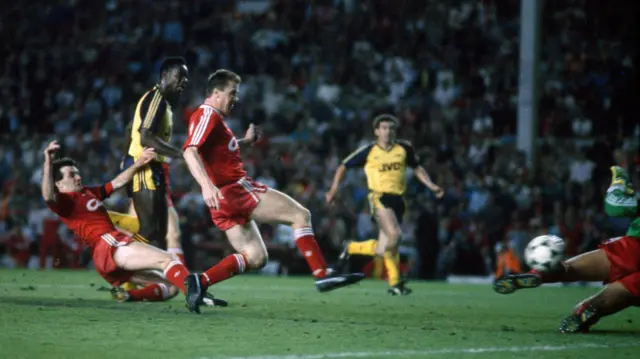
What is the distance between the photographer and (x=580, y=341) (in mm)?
7387

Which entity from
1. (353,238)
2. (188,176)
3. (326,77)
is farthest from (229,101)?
(326,77)

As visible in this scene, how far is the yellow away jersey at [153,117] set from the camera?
410 inches

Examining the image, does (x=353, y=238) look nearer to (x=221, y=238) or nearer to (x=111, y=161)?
(x=221, y=238)

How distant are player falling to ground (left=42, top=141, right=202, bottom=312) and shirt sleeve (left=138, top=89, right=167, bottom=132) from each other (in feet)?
0.90

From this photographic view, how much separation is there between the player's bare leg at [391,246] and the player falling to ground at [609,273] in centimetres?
532

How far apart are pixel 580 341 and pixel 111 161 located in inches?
627

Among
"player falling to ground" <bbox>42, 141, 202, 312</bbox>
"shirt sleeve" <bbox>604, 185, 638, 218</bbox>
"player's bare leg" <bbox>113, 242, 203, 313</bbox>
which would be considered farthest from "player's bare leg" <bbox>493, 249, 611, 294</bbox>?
"player falling to ground" <bbox>42, 141, 202, 312</bbox>

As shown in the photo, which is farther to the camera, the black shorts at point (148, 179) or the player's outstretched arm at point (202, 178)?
the black shorts at point (148, 179)

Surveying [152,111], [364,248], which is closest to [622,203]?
[152,111]

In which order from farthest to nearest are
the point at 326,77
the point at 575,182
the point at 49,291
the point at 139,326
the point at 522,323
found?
1. the point at 326,77
2. the point at 575,182
3. the point at 49,291
4. the point at 522,323
5. the point at 139,326

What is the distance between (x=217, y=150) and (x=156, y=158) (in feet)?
5.42

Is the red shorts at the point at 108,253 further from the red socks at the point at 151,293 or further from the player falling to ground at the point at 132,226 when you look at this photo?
the player falling to ground at the point at 132,226

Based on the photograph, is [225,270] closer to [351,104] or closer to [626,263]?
[626,263]

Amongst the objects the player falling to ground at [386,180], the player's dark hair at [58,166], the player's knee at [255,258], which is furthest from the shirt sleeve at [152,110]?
the player falling to ground at [386,180]
